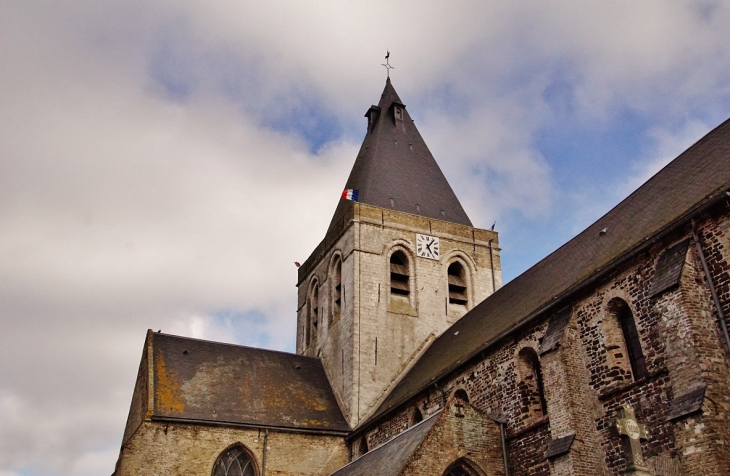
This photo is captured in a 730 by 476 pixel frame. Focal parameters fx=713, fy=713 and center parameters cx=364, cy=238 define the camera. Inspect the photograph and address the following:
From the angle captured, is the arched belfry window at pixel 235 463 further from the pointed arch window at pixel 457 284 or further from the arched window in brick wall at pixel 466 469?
the pointed arch window at pixel 457 284

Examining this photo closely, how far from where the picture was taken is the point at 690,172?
14.1 m

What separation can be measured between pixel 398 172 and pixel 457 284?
5180 mm

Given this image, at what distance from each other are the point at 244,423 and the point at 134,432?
3.00 meters

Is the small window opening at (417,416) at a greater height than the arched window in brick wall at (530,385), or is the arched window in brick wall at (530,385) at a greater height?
the small window opening at (417,416)

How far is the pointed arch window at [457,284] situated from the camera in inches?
1013

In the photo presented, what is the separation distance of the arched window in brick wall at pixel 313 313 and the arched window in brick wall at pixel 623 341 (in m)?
15.7

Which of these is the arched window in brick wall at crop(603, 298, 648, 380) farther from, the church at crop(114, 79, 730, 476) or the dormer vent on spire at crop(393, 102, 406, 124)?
the dormer vent on spire at crop(393, 102, 406, 124)

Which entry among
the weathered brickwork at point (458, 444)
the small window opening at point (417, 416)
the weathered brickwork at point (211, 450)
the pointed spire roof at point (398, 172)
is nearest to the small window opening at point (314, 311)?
the pointed spire roof at point (398, 172)

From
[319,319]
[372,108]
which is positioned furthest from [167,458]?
[372,108]

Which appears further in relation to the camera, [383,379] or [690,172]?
[383,379]

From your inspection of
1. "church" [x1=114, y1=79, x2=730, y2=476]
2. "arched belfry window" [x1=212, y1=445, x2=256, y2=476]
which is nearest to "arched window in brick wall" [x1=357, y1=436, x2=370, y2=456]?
"church" [x1=114, y1=79, x2=730, y2=476]

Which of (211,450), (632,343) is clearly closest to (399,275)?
(211,450)

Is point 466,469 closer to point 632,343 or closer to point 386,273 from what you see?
point 632,343

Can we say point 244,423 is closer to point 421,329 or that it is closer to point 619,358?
point 421,329
